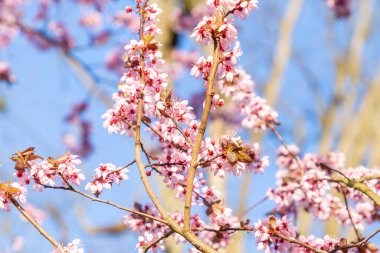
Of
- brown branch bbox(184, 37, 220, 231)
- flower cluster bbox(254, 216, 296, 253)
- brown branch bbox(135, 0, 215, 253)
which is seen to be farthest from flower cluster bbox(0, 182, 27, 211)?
flower cluster bbox(254, 216, 296, 253)

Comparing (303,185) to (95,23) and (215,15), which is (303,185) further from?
(95,23)

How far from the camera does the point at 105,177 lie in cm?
212

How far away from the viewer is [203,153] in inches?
85.0

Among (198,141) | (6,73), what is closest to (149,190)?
(198,141)

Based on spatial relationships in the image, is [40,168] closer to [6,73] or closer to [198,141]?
[198,141]

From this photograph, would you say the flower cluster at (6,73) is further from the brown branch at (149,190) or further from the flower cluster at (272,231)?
the flower cluster at (272,231)

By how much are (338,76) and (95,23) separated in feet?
17.1

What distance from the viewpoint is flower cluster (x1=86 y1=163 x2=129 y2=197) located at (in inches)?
83.2

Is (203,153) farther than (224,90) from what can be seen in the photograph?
No

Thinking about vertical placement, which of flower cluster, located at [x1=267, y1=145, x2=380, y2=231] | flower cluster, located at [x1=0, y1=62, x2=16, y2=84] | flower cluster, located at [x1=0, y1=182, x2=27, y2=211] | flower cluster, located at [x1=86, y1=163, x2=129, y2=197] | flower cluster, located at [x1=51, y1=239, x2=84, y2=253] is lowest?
flower cluster, located at [x1=51, y1=239, x2=84, y2=253]

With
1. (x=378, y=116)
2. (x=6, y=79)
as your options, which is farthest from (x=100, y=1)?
(x=378, y=116)

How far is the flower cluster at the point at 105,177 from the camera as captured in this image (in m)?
2.11

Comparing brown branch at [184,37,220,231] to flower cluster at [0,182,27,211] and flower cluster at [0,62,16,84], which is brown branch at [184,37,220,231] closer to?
flower cluster at [0,182,27,211]

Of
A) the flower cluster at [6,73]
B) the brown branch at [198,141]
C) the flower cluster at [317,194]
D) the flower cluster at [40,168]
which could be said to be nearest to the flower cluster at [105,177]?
the flower cluster at [40,168]
